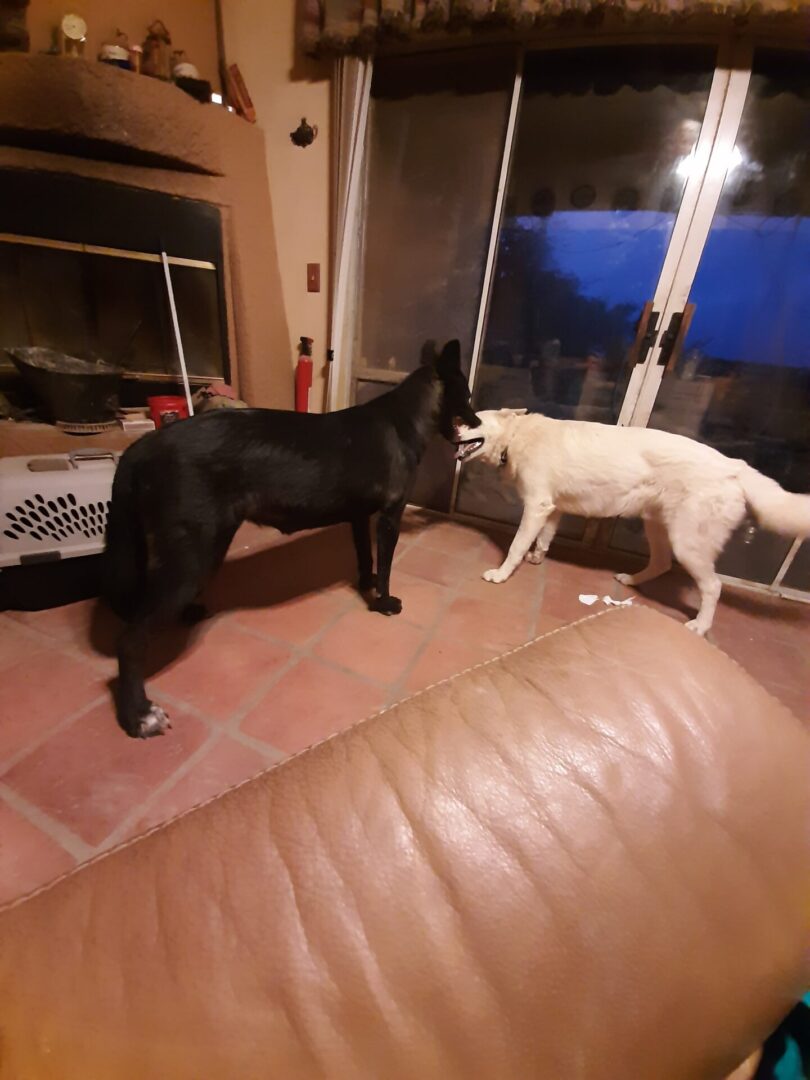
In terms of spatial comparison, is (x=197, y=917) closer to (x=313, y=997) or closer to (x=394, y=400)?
(x=313, y=997)

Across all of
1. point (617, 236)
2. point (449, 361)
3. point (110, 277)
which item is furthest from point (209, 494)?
point (617, 236)

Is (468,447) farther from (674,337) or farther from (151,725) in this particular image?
(151,725)

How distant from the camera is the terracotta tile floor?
1102 mm

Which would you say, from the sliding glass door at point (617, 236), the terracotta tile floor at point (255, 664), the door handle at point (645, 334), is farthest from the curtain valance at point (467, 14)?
the terracotta tile floor at point (255, 664)

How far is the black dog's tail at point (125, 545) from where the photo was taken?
1.21m

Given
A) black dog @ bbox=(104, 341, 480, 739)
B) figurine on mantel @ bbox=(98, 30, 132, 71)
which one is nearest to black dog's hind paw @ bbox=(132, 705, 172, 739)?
black dog @ bbox=(104, 341, 480, 739)

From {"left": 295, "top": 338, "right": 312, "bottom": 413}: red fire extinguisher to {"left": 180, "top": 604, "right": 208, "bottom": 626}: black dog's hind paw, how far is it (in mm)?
1619

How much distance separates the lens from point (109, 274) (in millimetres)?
2400

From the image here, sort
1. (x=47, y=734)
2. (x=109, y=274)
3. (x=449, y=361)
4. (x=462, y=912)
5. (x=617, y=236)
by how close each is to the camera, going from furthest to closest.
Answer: (x=109, y=274)
(x=617, y=236)
(x=449, y=361)
(x=47, y=734)
(x=462, y=912)

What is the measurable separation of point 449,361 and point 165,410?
1518 millimetres

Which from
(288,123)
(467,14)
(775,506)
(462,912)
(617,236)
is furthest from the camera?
(288,123)

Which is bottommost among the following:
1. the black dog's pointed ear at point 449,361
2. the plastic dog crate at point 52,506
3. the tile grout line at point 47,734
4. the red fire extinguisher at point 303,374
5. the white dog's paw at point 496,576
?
the tile grout line at point 47,734

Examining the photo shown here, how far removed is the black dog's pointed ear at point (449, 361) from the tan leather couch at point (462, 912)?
163cm

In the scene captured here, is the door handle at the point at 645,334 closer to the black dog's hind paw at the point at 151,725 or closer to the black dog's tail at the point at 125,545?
the black dog's tail at the point at 125,545
